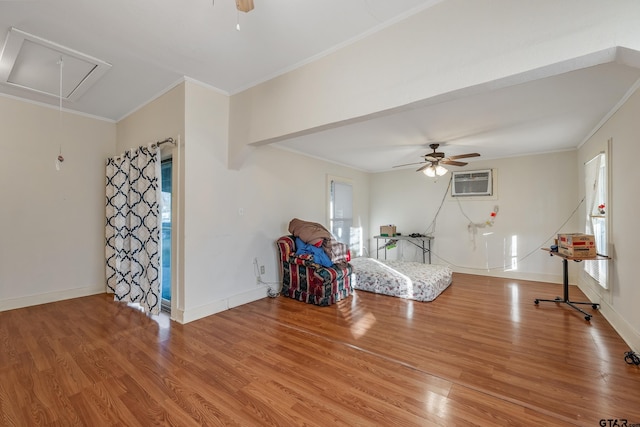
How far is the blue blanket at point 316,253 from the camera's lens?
3.77 meters

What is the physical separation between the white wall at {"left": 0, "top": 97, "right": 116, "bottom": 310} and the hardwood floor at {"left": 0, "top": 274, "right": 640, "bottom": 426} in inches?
17.9

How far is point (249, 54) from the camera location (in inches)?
95.7

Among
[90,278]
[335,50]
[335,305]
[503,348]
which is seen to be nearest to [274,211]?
[335,305]

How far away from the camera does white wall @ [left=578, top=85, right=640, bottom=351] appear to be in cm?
240

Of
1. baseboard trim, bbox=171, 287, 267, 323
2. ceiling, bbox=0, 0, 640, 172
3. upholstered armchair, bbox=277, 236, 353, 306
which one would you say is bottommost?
baseboard trim, bbox=171, 287, 267, 323

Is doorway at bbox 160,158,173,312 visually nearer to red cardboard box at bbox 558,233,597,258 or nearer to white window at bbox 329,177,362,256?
white window at bbox 329,177,362,256

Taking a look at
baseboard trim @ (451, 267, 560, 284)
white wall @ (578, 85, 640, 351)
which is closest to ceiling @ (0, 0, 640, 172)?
white wall @ (578, 85, 640, 351)

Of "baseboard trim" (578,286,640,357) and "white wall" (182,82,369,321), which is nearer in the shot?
"baseboard trim" (578,286,640,357)

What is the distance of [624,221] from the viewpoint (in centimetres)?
264

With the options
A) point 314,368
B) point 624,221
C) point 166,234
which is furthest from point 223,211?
point 624,221

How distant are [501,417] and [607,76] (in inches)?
111

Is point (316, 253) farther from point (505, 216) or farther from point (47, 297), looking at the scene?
point (505, 216)

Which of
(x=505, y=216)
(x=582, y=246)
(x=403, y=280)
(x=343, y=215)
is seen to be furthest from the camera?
(x=343, y=215)

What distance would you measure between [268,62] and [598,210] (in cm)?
437
